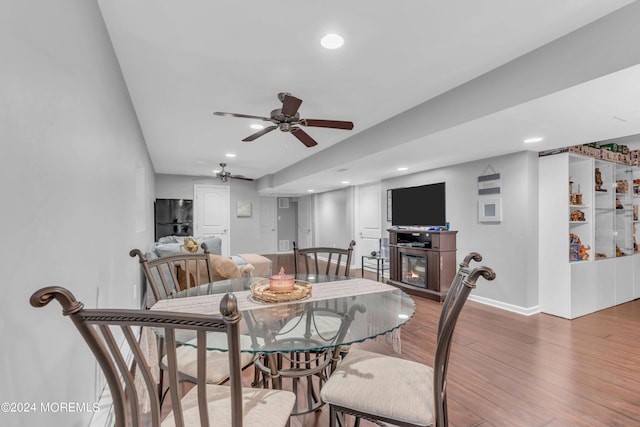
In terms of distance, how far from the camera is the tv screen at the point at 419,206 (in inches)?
195

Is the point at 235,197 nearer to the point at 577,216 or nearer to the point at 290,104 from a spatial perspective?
the point at 290,104

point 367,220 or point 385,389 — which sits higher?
point 367,220

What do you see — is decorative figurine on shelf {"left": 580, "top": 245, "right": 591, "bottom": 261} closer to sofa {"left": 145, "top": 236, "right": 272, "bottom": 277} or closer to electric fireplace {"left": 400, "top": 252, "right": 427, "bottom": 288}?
electric fireplace {"left": 400, "top": 252, "right": 427, "bottom": 288}

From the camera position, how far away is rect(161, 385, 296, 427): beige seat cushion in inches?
40.9

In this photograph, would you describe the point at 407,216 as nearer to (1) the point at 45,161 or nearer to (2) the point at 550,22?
(2) the point at 550,22

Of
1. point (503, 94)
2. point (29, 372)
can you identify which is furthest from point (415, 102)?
point (29, 372)

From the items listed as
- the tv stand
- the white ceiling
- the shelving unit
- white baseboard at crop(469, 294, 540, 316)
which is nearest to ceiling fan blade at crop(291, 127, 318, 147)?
the white ceiling

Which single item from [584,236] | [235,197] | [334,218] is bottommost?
[584,236]

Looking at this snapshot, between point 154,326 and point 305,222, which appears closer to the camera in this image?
point 154,326

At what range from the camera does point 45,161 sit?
1.01 meters

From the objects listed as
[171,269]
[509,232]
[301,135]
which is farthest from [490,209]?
[171,269]

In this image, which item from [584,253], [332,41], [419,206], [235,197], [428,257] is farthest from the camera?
[235,197]

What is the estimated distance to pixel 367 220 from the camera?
7.08 m

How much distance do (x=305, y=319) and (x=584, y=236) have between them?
436 centimetres
